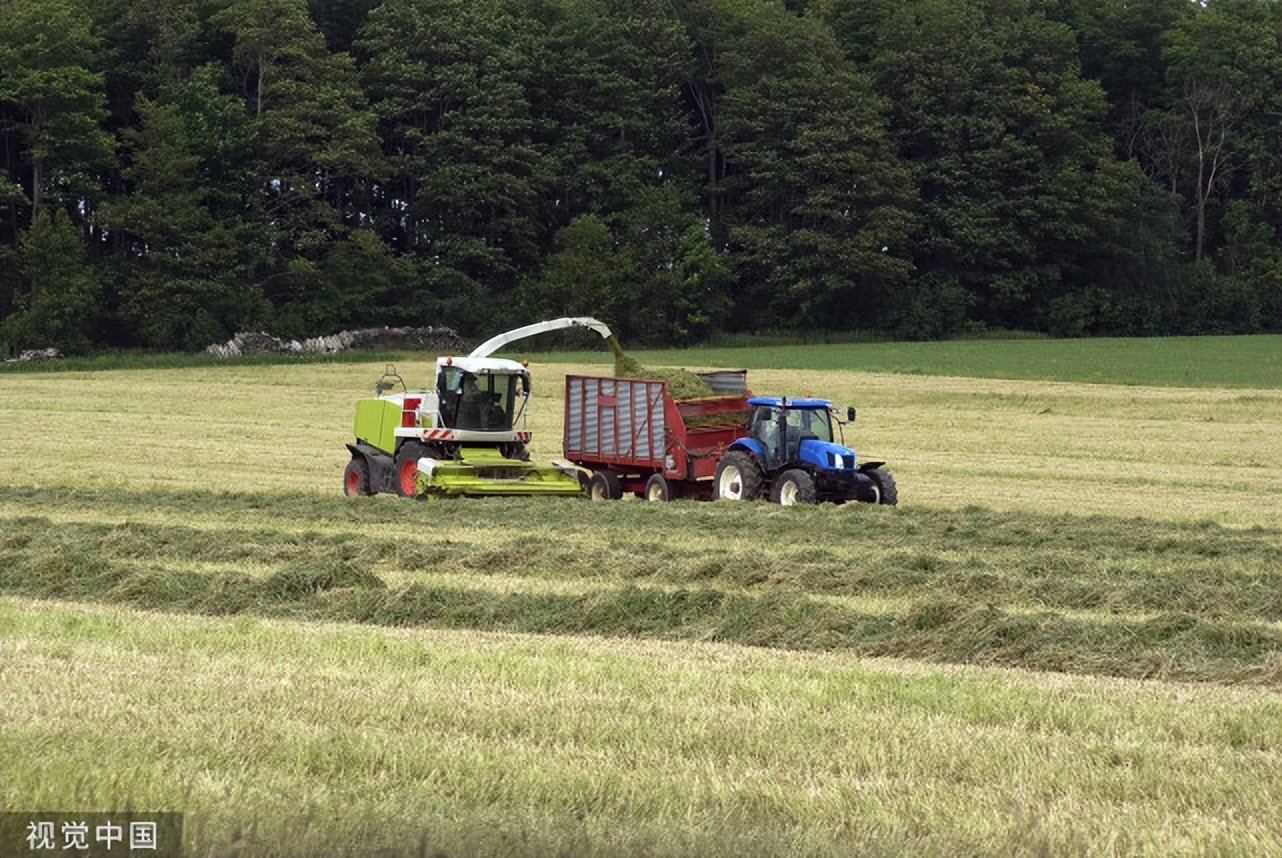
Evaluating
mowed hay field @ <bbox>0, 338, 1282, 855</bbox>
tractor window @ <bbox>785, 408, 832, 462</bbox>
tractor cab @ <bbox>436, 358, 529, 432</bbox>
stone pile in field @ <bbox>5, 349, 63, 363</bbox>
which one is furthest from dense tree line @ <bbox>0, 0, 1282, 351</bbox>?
mowed hay field @ <bbox>0, 338, 1282, 855</bbox>

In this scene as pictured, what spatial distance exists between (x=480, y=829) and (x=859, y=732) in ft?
7.24

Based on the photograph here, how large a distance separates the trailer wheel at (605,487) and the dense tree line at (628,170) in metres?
35.9

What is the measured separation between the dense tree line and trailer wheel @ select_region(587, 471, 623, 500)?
35904mm

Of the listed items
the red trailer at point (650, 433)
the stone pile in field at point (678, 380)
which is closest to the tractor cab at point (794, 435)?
the red trailer at point (650, 433)

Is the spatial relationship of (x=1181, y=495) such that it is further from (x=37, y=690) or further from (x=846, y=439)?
(x=37, y=690)

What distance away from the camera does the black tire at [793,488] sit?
2009 cm

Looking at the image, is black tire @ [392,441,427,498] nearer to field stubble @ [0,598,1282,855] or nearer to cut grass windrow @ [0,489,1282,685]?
cut grass windrow @ [0,489,1282,685]

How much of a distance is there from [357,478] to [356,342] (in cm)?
3385

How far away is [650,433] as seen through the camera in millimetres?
22062

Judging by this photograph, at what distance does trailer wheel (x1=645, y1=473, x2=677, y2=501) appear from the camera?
21750 mm

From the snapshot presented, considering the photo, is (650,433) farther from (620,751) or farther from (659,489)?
(620,751)

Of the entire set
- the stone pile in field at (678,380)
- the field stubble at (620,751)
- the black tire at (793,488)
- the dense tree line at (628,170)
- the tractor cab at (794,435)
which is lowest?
the black tire at (793,488)

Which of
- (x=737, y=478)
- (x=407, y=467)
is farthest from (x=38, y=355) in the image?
(x=737, y=478)

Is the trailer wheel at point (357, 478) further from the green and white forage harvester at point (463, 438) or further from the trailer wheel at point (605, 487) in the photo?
the trailer wheel at point (605, 487)
